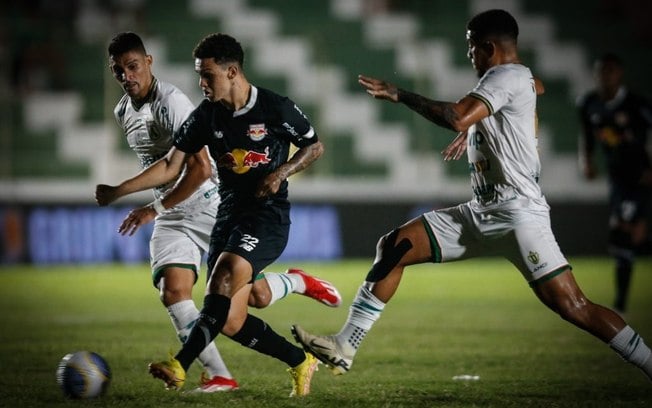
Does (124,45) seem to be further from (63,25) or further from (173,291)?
(63,25)

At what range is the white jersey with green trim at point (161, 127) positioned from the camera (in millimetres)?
7520

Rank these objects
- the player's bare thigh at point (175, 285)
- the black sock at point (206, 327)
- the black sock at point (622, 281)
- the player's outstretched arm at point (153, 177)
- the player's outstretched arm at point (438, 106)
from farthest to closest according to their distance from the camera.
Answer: the black sock at point (622, 281) < the player's bare thigh at point (175, 285) < the player's outstretched arm at point (153, 177) < the player's outstretched arm at point (438, 106) < the black sock at point (206, 327)

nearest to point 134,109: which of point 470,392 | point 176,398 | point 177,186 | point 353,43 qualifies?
point 177,186

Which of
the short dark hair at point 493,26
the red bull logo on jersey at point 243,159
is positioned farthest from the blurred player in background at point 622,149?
the red bull logo on jersey at point 243,159

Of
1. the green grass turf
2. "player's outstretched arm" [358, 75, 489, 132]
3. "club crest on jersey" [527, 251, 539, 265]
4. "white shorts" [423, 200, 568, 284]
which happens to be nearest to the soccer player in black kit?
the green grass turf

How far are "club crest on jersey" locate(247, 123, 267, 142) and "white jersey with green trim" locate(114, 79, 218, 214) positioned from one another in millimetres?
947

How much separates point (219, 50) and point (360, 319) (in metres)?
1.88

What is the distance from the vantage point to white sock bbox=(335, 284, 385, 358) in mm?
6801

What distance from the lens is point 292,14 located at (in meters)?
24.5

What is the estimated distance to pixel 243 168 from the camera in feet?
22.1

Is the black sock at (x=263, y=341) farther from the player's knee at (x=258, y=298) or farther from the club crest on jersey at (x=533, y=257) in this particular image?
the club crest on jersey at (x=533, y=257)

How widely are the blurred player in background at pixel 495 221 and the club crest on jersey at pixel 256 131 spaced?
2.58ft

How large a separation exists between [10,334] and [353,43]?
13479 millimetres

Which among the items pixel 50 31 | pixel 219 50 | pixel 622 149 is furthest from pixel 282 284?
pixel 50 31
